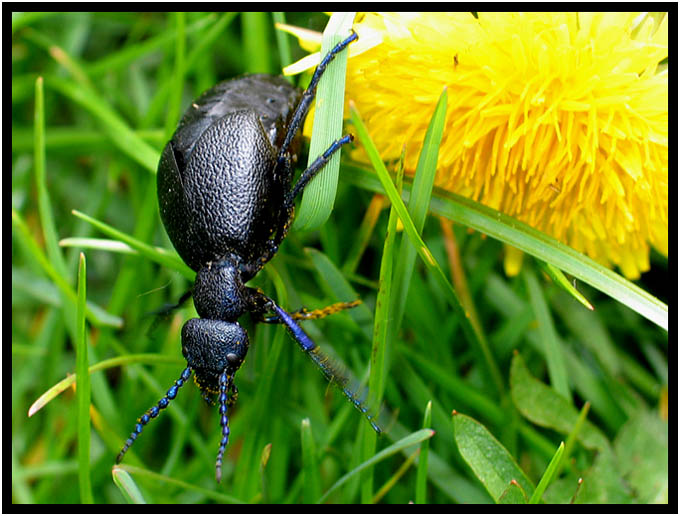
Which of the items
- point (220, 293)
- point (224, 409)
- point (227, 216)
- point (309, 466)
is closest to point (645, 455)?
point (309, 466)

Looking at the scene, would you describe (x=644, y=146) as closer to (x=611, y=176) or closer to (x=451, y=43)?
(x=611, y=176)

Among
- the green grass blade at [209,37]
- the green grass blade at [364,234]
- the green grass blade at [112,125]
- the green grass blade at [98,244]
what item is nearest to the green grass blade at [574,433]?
the green grass blade at [364,234]

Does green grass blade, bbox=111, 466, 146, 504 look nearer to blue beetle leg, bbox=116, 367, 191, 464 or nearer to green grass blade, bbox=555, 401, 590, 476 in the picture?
blue beetle leg, bbox=116, 367, 191, 464

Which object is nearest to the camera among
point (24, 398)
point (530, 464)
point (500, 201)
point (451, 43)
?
point (451, 43)

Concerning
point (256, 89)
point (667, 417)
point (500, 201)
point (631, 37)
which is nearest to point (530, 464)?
point (667, 417)

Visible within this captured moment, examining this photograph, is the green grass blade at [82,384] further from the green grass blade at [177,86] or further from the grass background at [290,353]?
the green grass blade at [177,86]

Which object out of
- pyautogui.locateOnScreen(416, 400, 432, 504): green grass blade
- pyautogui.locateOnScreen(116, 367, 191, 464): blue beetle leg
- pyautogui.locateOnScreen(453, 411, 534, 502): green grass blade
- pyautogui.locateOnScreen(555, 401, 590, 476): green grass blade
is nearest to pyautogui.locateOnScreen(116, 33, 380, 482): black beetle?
pyautogui.locateOnScreen(116, 367, 191, 464): blue beetle leg

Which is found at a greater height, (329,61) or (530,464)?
(329,61)

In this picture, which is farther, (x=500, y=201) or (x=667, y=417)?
(x=667, y=417)

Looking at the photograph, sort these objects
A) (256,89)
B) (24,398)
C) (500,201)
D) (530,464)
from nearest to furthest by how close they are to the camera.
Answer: (500,201) → (256,89) → (530,464) → (24,398)
